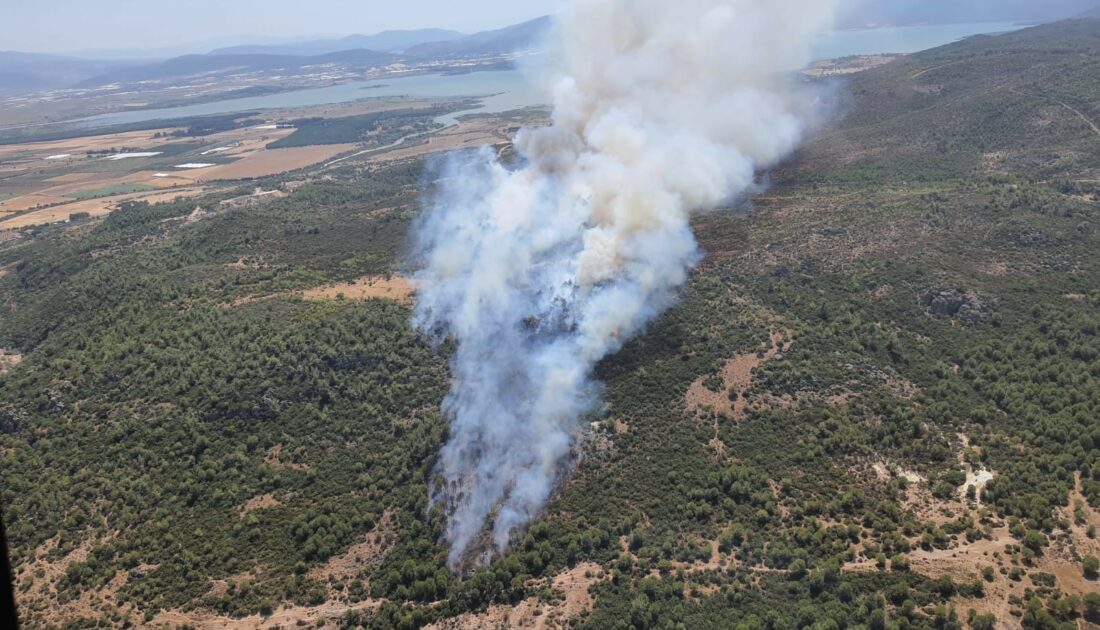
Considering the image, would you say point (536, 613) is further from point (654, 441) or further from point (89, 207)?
point (89, 207)

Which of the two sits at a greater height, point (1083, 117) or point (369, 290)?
point (1083, 117)

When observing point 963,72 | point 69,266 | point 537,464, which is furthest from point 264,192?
point 963,72

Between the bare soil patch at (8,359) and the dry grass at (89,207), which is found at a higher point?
the dry grass at (89,207)

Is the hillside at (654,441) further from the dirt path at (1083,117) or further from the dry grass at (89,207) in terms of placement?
the dry grass at (89,207)

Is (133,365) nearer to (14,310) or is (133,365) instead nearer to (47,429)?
(47,429)

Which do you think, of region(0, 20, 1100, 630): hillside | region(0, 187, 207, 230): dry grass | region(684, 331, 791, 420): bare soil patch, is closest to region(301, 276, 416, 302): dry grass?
region(0, 20, 1100, 630): hillside

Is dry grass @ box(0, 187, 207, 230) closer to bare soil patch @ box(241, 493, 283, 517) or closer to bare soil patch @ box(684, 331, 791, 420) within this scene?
bare soil patch @ box(241, 493, 283, 517)

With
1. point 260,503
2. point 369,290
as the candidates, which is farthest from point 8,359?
point 260,503

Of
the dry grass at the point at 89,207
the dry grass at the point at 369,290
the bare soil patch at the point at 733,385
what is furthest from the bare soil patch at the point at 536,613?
the dry grass at the point at 89,207
